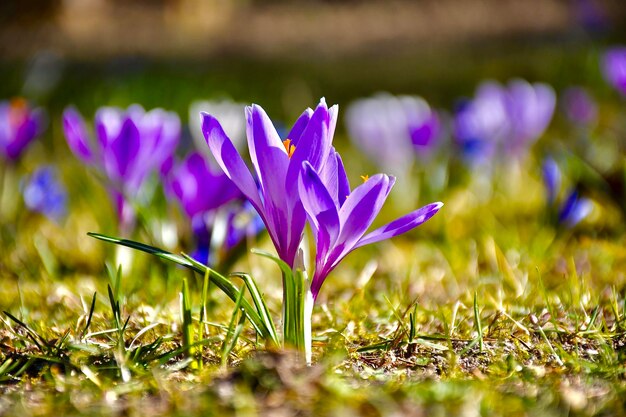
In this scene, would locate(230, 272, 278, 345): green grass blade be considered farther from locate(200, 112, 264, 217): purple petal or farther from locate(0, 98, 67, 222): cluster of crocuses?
locate(0, 98, 67, 222): cluster of crocuses

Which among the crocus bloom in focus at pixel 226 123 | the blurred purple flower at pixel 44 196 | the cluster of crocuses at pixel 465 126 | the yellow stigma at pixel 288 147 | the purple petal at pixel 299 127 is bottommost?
the blurred purple flower at pixel 44 196

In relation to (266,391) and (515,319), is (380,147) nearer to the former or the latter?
(515,319)

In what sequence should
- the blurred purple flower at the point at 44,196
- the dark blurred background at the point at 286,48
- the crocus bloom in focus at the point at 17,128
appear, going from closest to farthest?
the crocus bloom in focus at the point at 17,128 < the blurred purple flower at the point at 44,196 < the dark blurred background at the point at 286,48

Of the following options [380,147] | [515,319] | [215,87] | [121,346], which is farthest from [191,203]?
[215,87]

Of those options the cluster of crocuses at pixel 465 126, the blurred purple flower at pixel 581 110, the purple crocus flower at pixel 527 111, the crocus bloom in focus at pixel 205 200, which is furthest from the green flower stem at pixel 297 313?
the blurred purple flower at pixel 581 110

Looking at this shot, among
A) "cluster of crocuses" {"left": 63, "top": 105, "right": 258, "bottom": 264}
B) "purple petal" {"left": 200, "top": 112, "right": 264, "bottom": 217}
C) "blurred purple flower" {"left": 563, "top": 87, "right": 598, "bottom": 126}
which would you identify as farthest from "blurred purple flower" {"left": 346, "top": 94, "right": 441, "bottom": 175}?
"purple petal" {"left": 200, "top": 112, "right": 264, "bottom": 217}

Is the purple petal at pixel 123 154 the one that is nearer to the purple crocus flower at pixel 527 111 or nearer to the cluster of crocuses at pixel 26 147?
Result: the cluster of crocuses at pixel 26 147

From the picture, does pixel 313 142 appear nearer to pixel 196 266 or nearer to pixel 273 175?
pixel 273 175
